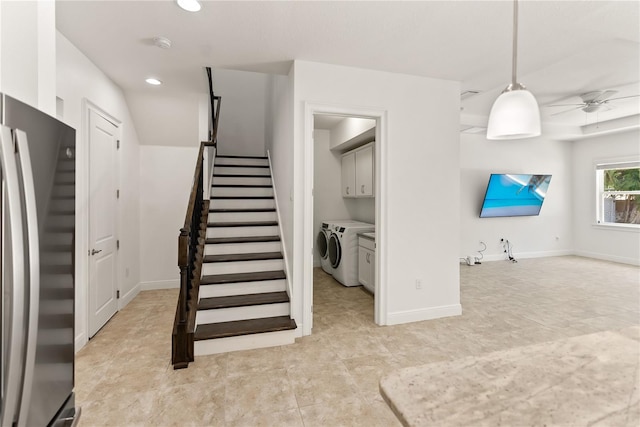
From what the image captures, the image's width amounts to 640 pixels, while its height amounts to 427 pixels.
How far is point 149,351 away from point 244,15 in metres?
2.87

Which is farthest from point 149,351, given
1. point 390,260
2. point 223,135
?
point 223,135

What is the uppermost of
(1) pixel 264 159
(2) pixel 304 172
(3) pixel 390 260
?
(1) pixel 264 159

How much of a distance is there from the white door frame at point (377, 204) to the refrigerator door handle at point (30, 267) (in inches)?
86.5

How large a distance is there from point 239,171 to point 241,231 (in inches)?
61.0

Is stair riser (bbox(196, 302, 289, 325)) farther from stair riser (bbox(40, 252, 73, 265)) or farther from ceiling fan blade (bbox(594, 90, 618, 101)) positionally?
ceiling fan blade (bbox(594, 90, 618, 101))

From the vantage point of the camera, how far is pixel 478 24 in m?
2.27

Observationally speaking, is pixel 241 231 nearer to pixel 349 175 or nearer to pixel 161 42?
pixel 161 42

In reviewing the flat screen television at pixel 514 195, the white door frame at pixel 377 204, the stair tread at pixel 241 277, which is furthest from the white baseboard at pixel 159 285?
the flat screen television at pixel 514 195

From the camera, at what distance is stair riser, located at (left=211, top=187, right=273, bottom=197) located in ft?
14.5

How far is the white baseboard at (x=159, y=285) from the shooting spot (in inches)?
174

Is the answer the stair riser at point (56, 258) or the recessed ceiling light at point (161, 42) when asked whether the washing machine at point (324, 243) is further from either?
the stair riser at point (56, 258)

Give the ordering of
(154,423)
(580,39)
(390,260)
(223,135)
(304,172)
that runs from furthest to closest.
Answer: (223,135) < (390,260) < (304,172) < (580,39) < (154,423)

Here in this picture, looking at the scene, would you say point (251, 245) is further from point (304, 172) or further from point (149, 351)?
point (149, 351)

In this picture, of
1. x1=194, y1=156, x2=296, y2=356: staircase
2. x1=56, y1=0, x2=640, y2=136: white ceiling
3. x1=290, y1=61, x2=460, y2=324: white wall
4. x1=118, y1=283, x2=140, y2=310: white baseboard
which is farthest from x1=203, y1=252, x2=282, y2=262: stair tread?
x1=56, y1=0, x2=640, y2=136: white ceiling
